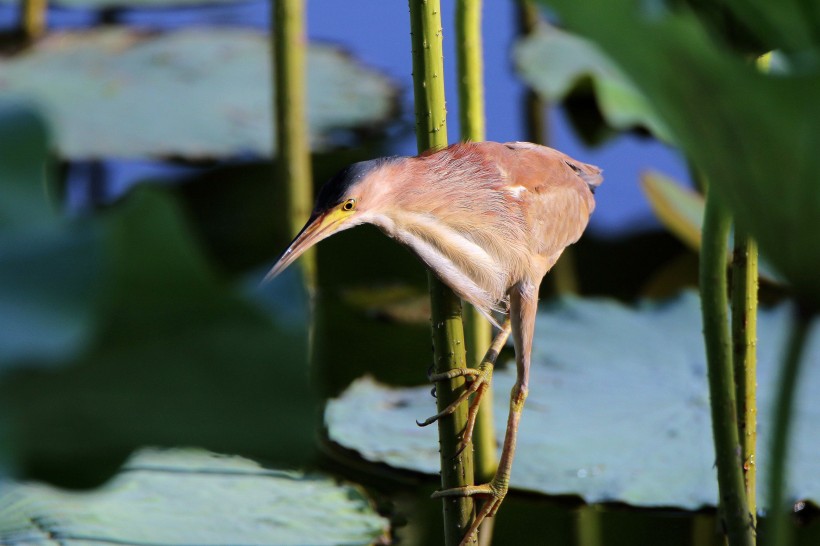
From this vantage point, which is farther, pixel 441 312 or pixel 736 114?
pixel 441 312

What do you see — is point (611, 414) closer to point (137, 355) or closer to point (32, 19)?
point (137, 355)

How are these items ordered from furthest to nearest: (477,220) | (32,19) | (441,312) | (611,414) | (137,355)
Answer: (32,19)
(611,414)
(477,220)
(441,312)
(137,355)

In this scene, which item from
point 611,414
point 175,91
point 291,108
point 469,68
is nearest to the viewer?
point 469,68

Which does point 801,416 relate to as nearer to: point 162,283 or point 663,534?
point 663,534

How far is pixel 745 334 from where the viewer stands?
864 mm

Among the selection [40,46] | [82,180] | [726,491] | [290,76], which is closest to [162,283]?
[726,491]

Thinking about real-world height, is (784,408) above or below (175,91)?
below

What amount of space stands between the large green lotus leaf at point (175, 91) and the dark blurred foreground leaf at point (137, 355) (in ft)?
5.71

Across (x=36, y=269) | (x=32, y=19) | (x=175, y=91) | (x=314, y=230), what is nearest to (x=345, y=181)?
(x=314, y=230)

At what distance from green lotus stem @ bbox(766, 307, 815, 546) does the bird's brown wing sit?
19.1 inches

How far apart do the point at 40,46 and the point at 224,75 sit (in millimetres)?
472

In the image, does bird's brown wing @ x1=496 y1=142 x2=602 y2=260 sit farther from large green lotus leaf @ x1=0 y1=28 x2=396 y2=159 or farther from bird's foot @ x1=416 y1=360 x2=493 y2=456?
large green lotus leaf @ x1=0 y1=28 x2=396 y2=159

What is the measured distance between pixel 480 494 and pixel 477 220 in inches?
10.4

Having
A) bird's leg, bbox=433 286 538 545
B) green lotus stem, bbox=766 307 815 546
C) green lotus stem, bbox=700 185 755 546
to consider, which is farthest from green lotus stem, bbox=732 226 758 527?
green lotus stem, bbox=766 307 815 546
